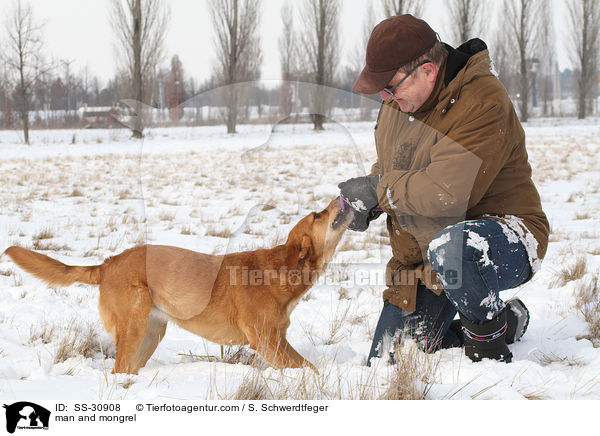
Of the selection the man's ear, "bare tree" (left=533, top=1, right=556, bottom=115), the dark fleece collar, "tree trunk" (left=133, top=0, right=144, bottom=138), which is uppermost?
"bare tree" (left=533, top=1, right=556, bottom=115)

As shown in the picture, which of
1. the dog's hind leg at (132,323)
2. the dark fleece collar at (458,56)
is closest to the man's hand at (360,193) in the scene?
the dark fleece collar at (458,56)

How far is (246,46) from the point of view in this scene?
4184 millimetres

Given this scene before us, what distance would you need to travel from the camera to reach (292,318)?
13.1 ft

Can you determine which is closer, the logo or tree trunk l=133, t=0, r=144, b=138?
the logo

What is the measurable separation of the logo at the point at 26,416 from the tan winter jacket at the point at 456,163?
1.96 meters

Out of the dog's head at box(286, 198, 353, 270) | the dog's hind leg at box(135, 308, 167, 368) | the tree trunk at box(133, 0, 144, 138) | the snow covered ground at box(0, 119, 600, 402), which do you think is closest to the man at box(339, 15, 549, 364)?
the dog's head at box(286, 198, 353, 270)

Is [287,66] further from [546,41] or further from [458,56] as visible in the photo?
[546,41]

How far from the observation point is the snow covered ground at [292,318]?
238 centimetres

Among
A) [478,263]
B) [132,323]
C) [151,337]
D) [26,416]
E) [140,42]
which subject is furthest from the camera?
[140,42]

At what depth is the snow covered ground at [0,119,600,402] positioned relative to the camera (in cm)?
238

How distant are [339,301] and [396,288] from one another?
1.15m

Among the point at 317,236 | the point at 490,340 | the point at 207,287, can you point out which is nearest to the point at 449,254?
the point at 490,340

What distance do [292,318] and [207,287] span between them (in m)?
1.17

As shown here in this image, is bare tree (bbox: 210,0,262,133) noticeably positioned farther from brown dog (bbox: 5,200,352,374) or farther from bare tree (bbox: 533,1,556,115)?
bare tree (bbox: 533,1,556,115)
